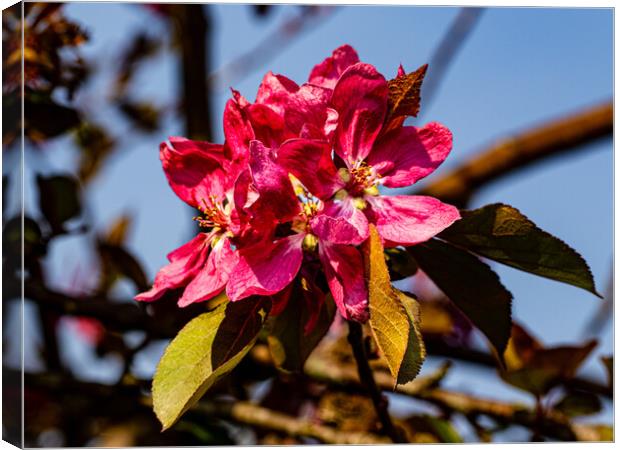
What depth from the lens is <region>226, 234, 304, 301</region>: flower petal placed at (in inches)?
22.9

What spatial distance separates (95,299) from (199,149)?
0.54m

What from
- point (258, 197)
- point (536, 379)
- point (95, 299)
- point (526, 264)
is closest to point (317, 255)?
point (258, 197)

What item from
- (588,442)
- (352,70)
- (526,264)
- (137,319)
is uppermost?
(352,70)

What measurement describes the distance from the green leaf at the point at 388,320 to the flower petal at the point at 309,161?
0.05m

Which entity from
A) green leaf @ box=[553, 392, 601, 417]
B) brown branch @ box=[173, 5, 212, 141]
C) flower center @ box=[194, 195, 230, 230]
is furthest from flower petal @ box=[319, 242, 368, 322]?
brown branch @ box=[173, 5, 212, 141]

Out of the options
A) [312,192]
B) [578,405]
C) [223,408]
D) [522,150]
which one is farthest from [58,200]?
[522,150]

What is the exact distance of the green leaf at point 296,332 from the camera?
677mm

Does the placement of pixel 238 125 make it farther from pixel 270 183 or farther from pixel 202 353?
pixel 202 353

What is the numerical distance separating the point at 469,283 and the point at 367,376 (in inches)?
4.7

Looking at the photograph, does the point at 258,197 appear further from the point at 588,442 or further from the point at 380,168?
the point at 588,442

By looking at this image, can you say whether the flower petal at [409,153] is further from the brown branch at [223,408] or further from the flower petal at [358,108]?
the brown branch at [223,408]

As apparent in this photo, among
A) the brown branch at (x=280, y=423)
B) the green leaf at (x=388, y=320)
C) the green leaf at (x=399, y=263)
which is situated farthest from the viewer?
the brown branch at (x=280, y=423)

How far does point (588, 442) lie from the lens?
1.04 meters

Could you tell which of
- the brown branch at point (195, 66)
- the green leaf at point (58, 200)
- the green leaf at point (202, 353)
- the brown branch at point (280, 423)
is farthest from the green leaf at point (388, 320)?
the brown branch at point (195, 66)
